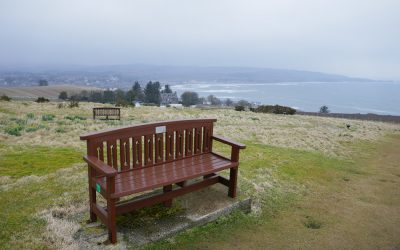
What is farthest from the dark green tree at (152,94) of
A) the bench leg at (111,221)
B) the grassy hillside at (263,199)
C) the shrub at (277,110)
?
the bench leg at (111,221)

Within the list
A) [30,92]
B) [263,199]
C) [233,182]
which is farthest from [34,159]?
[30,92]

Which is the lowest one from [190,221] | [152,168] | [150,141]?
[190,221]

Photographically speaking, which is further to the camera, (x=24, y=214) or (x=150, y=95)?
(x=150, y=95)

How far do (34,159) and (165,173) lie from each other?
510 centimetres

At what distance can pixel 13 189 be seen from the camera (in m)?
6.09

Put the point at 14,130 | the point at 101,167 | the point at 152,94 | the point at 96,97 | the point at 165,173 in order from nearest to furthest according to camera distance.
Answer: the point at 101,167 < the point at 165,173 < the point at 14,130 < the point at 96,97 < the point at 152,94

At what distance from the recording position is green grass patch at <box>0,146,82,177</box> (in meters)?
7.25

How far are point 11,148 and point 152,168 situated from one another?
6429 mm

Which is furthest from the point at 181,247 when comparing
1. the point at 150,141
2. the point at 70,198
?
the point at 70,198

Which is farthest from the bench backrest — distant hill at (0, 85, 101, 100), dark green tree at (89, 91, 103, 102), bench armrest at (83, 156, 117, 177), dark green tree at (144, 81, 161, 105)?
dark green tree at (144, 81, 161, 105)

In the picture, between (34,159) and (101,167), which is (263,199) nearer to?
(101,167)

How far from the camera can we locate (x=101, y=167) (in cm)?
403

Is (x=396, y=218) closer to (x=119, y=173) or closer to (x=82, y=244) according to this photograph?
(x=119, y=173)

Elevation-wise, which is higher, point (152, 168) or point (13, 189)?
point (152, 168)
